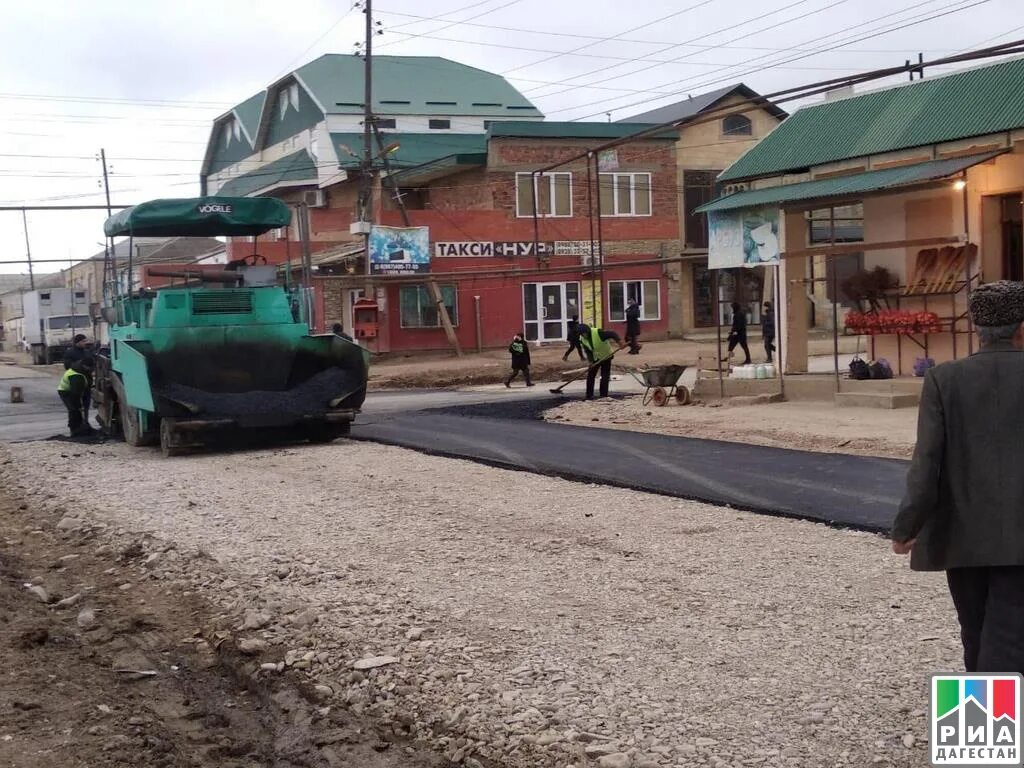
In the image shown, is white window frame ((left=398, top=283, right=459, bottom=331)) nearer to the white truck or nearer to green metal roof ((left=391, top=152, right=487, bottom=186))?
green metal roof ((left=391, top=152, right=487, bottom=186))

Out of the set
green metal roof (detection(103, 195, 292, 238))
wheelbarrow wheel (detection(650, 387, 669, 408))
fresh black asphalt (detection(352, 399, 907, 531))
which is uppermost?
green metal roof (detection(103, 195, 292, 238))

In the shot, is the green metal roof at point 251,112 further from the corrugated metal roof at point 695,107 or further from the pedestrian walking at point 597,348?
the pedestrian walking at point 597,348

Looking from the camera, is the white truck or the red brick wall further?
the white truck

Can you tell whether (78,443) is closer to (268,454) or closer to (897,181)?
(268,454)

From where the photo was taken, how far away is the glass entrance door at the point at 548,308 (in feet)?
140

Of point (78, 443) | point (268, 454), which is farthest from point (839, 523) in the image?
point (78, 443)

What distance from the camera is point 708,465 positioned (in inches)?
530

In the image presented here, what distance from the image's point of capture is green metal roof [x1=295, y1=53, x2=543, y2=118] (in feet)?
182

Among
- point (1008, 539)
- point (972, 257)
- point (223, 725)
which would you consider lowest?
point (223, 725)

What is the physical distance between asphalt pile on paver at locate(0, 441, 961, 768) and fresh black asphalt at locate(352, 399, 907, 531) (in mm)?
511

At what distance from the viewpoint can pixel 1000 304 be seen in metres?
4.43

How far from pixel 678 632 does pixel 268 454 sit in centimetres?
1089

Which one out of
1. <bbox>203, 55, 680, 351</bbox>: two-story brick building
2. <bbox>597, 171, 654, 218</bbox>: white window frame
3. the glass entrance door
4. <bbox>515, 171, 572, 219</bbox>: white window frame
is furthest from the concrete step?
<bbox>597, 171, 654, 218</bbox>: white window frame

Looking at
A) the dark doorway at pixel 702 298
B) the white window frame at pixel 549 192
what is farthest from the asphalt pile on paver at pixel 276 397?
the dark doorway at pixel 702 298
